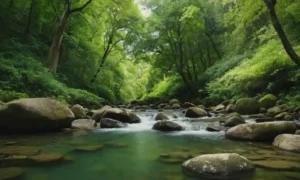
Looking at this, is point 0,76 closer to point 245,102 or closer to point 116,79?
point 245,102

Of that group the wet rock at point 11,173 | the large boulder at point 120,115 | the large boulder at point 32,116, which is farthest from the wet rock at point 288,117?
the wet rock at point 11,173

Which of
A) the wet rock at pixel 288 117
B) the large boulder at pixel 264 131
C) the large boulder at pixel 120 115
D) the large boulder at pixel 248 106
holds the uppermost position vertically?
the large boulder at pixel 248 106

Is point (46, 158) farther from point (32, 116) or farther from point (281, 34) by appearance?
point (281, 34)

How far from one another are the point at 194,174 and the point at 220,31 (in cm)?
2150

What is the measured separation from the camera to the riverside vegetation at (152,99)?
13.9 feet

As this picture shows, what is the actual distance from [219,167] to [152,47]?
72.4ft

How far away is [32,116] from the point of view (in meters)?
6.71

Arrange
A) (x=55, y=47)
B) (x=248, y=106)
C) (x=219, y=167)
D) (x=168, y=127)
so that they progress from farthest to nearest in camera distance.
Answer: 1. (x=55, y=47)
2. (x=248, y=106)
3. (x=168, y=127)
4. (x=219, y=167)

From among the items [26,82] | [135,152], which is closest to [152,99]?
[26,82]

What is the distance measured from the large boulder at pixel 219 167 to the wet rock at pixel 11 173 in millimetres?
2151

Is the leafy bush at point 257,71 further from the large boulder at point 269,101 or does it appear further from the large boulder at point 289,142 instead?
the large boulder at point 289,142

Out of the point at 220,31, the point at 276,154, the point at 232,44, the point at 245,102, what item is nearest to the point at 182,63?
the point at 220,31

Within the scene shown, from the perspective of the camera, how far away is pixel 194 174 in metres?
3.72

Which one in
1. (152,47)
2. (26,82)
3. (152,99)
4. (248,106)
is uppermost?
(152,47)
